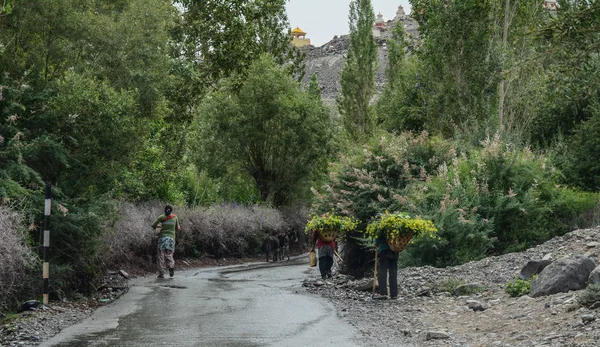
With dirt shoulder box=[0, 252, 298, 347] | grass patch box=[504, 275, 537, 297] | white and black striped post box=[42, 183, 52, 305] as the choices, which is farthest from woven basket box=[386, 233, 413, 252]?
white and black striped post box=[42, 183, 52, 305]

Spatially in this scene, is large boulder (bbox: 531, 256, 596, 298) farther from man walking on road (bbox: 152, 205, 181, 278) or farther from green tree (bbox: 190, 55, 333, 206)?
green tree (bbox: 190, 55, 333, 206)

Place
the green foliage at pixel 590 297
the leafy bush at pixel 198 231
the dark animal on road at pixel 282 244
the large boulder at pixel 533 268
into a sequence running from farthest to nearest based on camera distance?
the dark animal on road at pixel 282 244
the leafy bush at pixel 198 231
the large boulder at pixel 533 268
the green foliage at pixel 590 297

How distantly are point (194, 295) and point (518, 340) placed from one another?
351 inches

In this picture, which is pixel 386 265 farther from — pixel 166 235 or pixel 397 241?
pixel 166 235

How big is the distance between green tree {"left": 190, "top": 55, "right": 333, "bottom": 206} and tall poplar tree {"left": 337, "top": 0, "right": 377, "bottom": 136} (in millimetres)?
17894

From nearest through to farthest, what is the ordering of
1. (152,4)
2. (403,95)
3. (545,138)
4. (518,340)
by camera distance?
(518,340)
(152,4)
(545,138)
(403,95)

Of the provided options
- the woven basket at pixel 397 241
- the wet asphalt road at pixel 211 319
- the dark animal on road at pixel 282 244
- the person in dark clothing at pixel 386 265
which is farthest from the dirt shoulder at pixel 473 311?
the dark animal on road at pixel 282 244

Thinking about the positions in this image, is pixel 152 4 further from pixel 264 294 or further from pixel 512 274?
pixel 512 274

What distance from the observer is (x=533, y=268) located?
17.0 meters

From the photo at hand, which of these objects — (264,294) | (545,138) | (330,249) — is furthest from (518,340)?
(545,138)

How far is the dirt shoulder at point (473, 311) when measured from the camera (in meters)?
11.8

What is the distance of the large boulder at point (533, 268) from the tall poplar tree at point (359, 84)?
1920 inches

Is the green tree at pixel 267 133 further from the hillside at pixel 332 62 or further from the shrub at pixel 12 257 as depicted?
the hillside at pixel 332 62

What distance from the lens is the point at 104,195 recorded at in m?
19.2
